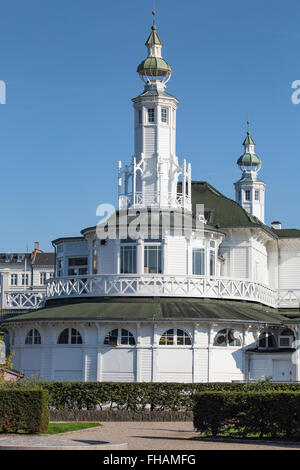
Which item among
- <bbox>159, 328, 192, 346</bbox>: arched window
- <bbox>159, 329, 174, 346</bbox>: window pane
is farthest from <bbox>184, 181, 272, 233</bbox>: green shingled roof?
<bbox>159, 329, 174, 346</bbox>: window pane

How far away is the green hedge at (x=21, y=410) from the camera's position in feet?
93.5

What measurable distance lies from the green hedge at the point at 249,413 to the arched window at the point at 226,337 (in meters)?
16.5

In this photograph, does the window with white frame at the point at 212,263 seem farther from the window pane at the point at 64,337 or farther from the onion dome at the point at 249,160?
the onion dome at the point at 249,160

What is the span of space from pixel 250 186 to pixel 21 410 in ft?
227

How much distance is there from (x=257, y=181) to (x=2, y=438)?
72.5 meters

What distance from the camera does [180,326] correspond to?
44531 mm

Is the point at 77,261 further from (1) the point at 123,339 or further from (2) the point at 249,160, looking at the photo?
(2) the point at 249,160

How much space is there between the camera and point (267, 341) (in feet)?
161

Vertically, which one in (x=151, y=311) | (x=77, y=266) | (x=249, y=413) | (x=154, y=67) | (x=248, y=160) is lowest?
(x=249, y=413)

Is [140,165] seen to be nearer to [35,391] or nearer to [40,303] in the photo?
[40,303]

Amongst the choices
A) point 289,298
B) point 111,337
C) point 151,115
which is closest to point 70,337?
point 111,337

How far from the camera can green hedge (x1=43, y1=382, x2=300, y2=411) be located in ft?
123

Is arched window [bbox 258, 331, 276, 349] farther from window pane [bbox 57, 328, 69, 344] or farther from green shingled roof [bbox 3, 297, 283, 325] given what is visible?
window pane [bbox 57, 328, 69, 344]
